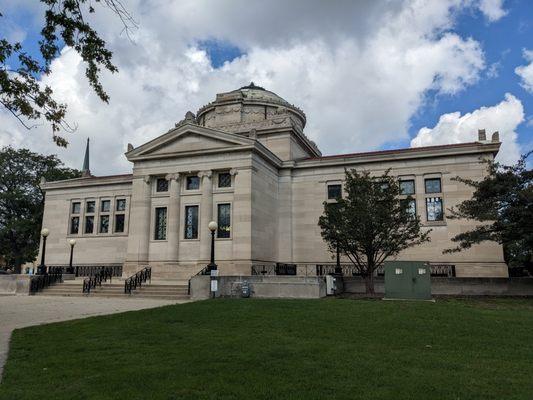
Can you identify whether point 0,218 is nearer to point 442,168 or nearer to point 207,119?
point 207,119

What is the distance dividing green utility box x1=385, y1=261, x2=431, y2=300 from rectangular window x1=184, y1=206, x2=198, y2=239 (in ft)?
53.1

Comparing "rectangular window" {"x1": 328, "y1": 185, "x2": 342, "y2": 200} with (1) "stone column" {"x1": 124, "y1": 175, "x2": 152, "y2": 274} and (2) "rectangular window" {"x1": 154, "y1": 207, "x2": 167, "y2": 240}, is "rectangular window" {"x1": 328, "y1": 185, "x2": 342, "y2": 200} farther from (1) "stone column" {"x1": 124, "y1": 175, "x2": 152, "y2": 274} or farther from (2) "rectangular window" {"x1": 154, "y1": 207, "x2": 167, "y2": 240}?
(1) "stone column" {"x1": 124, "y1": 175, "x2": 152, "y2": 274}

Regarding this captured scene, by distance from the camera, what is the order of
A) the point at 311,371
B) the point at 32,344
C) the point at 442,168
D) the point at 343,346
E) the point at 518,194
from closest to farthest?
the point at 311,371 → the point at 343,346 → the point at 32,344 → the point at 518,194 → the point at 442,168

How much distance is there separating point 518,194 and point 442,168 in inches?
487

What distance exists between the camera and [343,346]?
9.52 meters

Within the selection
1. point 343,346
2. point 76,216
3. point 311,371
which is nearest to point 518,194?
point 343,346

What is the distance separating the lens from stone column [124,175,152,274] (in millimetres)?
33219

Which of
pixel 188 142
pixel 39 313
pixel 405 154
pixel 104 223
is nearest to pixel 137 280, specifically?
pixel 188 142

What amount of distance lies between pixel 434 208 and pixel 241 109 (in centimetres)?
1904

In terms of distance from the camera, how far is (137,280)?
28250 millimetres

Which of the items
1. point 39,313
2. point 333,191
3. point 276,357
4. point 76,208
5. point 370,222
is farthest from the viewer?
point 76,208

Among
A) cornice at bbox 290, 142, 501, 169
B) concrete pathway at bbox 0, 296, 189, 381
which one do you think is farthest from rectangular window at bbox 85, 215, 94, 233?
concrete pathway at bbox 0, 296, 189, 381

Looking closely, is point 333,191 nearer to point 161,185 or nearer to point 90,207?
point 161,185

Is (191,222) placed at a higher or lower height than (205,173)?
lower
